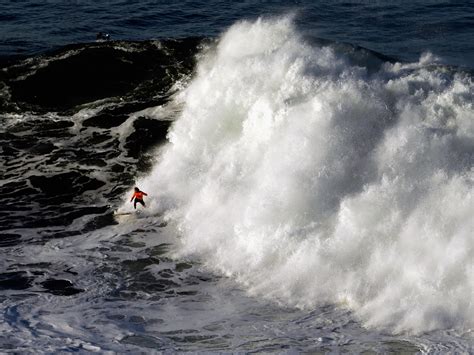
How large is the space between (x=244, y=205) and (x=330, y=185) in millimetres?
2494

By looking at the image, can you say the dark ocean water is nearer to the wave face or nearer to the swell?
the swell

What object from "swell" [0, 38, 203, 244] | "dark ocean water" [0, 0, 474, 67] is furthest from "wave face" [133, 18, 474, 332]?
"dark ocean water" [0, 0, 474, 67]

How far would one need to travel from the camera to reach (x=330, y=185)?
20.3 meters

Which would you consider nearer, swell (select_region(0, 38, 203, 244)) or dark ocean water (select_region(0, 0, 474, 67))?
swell (select_region(0, 38, 203, 244))

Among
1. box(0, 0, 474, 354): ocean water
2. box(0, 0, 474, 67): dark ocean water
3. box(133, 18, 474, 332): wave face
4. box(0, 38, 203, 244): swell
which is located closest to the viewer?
box(0, 0, 474, 354): ocean water

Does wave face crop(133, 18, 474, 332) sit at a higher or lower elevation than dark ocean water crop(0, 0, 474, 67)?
lower

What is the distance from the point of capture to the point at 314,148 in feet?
69.5

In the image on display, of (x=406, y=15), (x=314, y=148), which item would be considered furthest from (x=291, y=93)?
(x=406, y=15)

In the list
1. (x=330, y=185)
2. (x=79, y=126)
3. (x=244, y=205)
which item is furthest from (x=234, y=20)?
(x=330, y=185)

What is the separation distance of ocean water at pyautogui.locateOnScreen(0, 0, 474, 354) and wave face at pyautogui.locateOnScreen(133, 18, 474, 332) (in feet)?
0.16

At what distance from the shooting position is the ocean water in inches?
652

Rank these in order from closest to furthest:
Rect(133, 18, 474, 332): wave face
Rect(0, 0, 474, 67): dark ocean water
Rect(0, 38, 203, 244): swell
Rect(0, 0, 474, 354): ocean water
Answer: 1. Rect(0, 0, 474, 354): ocean water
2. Rect(133, 18, 474, 332): wave face
3. Rect(0, 38, 203, 244): swell
4. Rect(0, 0, 474, 67): dark ocean water

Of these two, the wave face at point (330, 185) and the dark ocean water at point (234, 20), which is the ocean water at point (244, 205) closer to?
the wave face at point (330, 185)

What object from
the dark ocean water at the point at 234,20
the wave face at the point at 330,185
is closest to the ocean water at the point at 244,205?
the wave face at the point at 330,185
